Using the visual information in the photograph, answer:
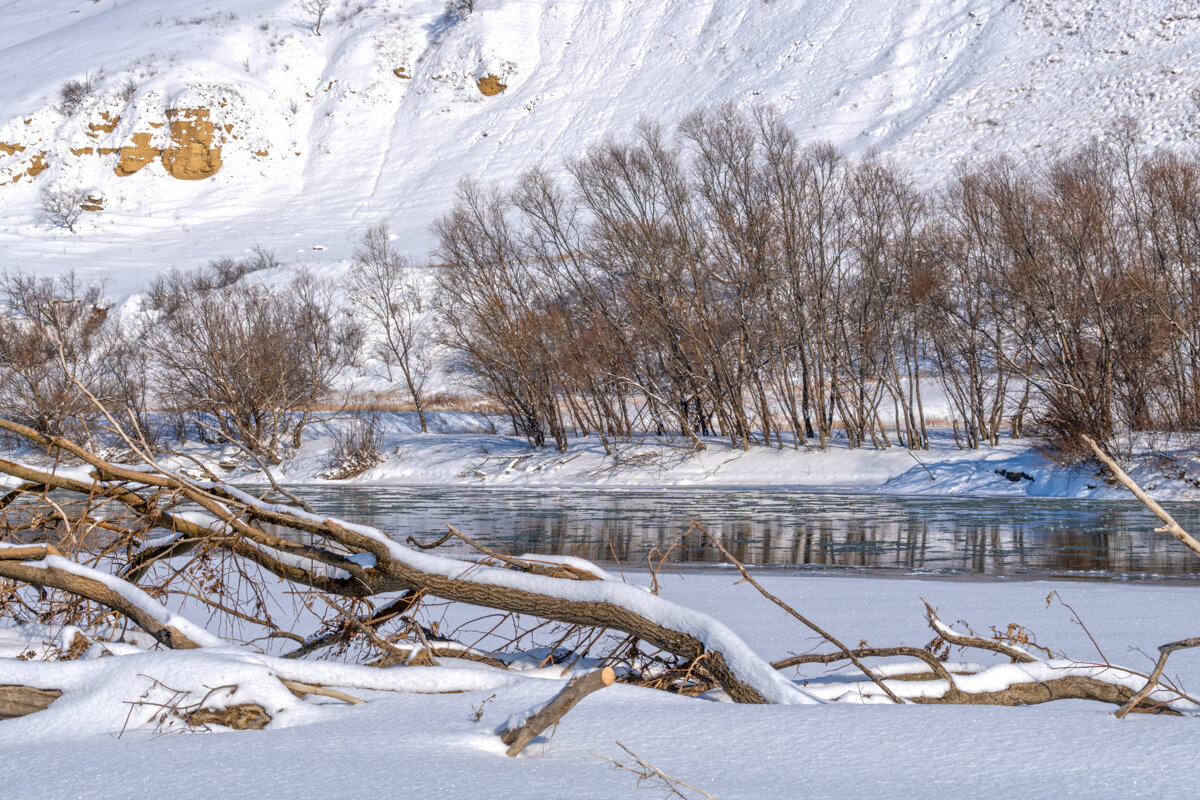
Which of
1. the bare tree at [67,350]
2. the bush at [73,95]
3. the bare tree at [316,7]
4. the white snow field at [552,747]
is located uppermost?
the bare tree at [316,7]

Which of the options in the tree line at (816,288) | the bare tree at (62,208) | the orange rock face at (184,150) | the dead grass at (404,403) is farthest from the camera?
the orange rock face at (184,150)

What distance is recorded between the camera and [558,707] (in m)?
2.13

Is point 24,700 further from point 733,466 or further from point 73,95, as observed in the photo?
point 73,95

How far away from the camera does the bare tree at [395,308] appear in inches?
1654

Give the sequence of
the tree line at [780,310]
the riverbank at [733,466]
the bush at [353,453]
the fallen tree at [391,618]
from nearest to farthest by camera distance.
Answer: the fallen tree at [391,618], the riverbank at [733,466], the tree line at [780,310], the bush at [353,453]

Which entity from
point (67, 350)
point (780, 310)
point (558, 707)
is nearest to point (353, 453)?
point (67, 350)

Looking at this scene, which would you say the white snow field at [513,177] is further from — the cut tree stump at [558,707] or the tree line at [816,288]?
the tree line at [816,288]

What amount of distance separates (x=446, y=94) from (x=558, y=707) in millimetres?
82970

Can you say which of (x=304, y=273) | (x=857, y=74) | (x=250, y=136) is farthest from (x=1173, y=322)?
(x=250, y=136)

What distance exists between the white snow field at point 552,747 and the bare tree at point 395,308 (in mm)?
38172

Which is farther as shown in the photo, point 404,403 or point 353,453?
point 404,403

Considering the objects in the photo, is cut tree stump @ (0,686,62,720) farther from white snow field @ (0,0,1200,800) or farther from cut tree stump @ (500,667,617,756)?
cut tree stump @ (500,667,617,756)

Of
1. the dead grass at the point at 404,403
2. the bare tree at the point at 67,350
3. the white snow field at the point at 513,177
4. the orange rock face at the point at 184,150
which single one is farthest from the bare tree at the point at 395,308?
the orange rock face at the point at 184,150

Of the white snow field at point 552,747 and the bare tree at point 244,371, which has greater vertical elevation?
the bare tree at point 244,371
